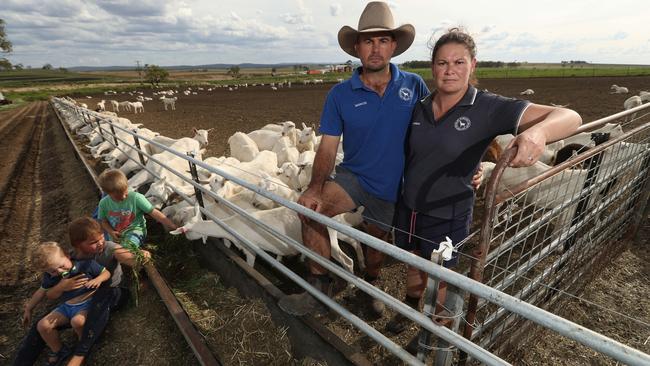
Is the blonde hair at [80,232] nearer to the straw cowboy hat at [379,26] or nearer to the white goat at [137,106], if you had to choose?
the straw cowboy hat at [379,26]

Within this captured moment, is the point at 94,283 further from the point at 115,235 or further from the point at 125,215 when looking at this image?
the point at 125,215

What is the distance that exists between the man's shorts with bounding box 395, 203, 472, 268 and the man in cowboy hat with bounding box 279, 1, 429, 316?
0.24 m

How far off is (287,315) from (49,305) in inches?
116

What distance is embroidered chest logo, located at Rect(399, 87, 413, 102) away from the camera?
297cm

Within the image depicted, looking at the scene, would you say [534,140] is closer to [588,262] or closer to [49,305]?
[588,262]

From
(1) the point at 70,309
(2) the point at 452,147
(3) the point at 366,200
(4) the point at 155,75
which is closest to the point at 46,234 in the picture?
(1) the point at 70,309

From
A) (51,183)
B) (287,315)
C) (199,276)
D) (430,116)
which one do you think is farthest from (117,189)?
(51,183)

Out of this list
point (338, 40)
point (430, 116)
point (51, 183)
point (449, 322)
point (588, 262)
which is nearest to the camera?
point (449, 322)

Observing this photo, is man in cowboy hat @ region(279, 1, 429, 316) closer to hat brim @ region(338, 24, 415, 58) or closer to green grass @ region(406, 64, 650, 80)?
hat brim @ region(338, 24, 415, 58)

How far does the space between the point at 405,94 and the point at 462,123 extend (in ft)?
2.43

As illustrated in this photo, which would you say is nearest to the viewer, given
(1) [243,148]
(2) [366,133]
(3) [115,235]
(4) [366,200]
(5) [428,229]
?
(5) [428,229]

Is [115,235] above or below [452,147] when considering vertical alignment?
below

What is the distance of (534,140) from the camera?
5.50 ft

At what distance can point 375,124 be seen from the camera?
3.04m
